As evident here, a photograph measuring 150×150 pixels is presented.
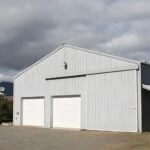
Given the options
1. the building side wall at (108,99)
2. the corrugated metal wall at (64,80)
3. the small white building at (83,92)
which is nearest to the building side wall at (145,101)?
the small white building at (83,92)

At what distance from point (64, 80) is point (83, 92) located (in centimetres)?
248

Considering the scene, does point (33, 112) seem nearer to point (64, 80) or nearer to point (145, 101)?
point (64, 80)

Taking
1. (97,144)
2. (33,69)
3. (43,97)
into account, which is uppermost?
(33,69)

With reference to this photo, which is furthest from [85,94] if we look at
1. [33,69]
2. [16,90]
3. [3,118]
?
[3,118]

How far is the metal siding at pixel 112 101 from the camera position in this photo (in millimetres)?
24578

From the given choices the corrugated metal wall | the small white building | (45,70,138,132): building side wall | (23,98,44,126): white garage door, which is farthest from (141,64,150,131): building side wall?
(23,98,44,126): white garage door

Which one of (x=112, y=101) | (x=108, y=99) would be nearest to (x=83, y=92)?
(x=108, y=99)

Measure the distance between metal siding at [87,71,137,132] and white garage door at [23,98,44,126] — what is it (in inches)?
240

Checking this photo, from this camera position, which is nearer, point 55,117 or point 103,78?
point 103,78

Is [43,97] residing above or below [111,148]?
above

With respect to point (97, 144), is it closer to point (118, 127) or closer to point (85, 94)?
point (118, 127)

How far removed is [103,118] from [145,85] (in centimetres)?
389

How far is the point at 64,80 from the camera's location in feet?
97.9

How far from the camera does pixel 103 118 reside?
26.2 m
